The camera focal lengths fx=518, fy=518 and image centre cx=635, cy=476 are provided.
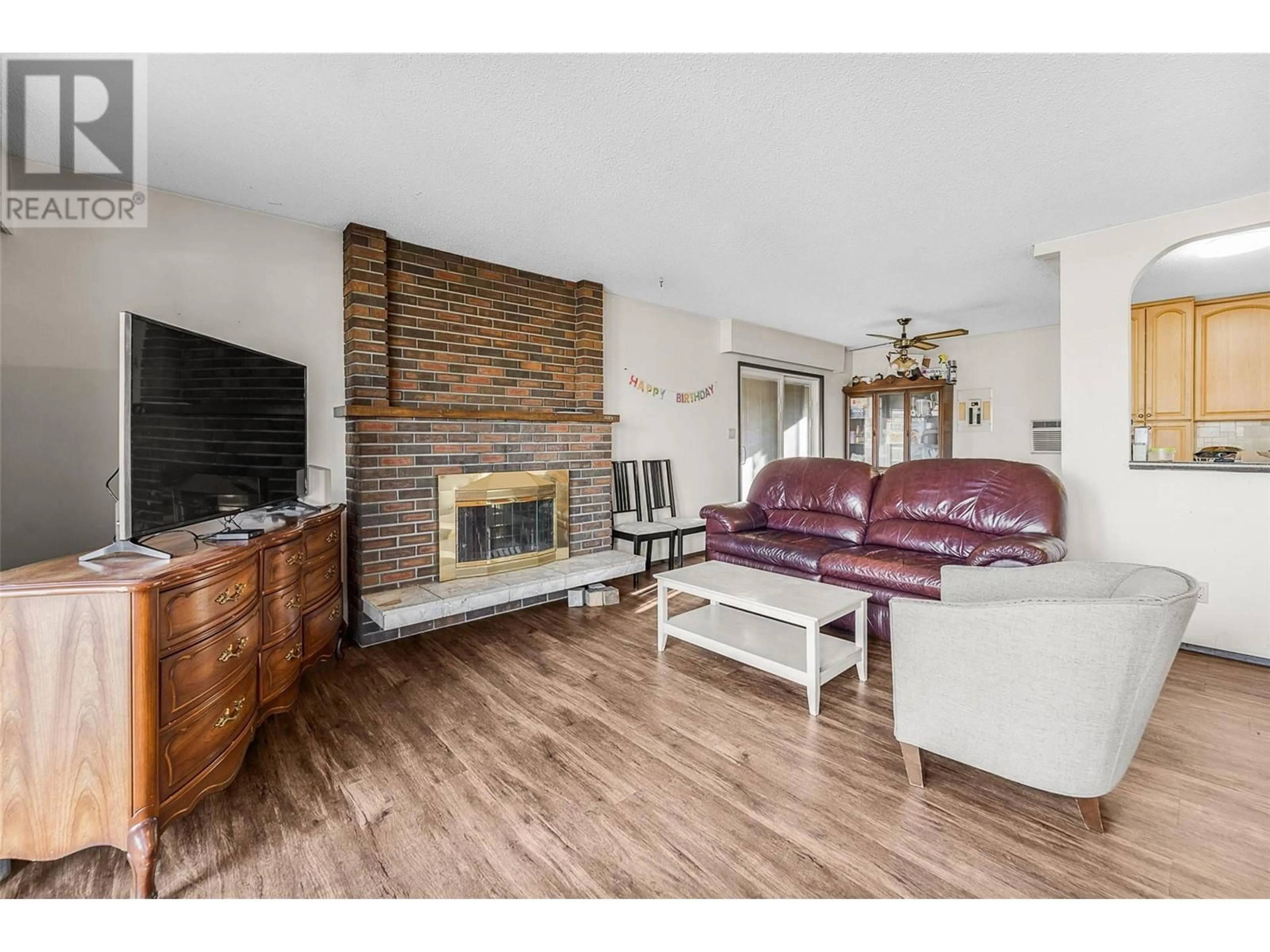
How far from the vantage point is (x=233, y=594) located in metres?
1.66

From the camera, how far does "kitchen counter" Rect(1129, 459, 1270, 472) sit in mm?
2590

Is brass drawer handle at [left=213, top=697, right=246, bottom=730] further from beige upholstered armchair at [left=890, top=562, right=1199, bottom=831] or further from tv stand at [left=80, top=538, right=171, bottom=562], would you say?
beige upholstered armchair at [left=890, top=562, right=1199, bottom=831]

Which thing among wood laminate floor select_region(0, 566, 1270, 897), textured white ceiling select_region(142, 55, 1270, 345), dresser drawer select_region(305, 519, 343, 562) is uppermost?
textured white ceiling select_region(142, 55, 1270, 345)

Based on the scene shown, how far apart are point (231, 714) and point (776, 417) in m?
5.64

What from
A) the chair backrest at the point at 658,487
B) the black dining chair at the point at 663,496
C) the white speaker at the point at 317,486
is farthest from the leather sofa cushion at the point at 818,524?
the white speaker at the point at 317,486

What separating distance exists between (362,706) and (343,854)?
3.04 ft

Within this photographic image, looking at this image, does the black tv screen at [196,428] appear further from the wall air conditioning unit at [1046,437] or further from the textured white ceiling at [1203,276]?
the wall air conditioning unit at [1046,437]

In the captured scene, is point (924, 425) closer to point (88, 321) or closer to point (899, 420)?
point (899, 420)

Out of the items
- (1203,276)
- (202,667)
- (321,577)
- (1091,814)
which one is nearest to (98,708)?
(202,667)

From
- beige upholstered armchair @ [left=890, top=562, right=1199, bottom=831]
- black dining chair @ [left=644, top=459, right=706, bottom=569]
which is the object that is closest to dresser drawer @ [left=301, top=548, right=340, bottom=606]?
beige upholstered armchair @ [left=890, top=562, right=1199, bottom=831]

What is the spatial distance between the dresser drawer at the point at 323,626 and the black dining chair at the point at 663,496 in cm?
256

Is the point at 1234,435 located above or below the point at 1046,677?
above

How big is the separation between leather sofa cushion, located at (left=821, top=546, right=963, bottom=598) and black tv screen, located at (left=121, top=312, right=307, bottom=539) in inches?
116
